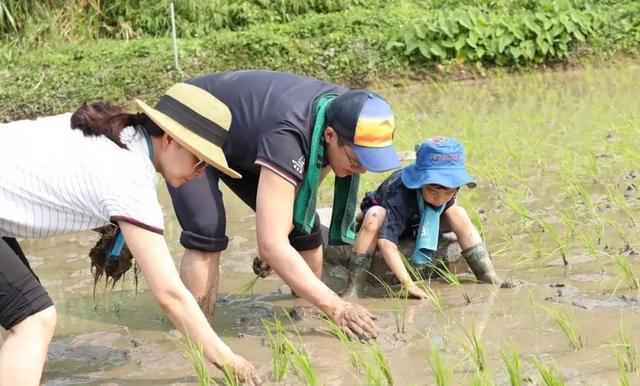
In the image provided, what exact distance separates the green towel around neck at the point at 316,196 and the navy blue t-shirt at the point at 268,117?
0.03 meters

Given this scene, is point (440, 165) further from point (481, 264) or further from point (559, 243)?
point (559, 243)

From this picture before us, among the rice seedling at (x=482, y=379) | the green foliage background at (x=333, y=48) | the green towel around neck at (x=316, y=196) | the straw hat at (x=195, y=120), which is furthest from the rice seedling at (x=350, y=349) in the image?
the green foliage background at (x=333, y=48)

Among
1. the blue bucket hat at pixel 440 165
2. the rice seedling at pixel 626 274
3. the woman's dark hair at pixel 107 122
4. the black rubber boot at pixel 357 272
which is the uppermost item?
the woman's dark hair at pixel 107 122

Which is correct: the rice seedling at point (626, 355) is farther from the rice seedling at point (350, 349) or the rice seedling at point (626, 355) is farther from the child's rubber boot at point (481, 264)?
the child's rubber boot at point (481, 264)

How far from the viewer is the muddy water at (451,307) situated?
3.29m

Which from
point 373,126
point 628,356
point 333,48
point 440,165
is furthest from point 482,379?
point 333,48

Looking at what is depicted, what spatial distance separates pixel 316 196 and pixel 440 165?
0.58 m

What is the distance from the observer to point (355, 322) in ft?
10.9

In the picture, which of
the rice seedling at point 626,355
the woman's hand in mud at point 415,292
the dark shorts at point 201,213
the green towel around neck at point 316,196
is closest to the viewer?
the rice seedling at point 626,355

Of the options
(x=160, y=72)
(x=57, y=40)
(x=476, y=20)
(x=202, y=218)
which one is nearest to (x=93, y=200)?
(x=202, y=218)

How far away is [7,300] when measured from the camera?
2734mm

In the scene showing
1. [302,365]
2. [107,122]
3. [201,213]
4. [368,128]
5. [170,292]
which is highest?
[107,122]

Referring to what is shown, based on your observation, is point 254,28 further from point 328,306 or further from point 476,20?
point 328,306

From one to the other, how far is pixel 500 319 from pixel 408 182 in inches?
30.0
